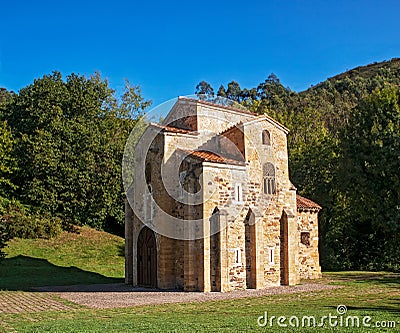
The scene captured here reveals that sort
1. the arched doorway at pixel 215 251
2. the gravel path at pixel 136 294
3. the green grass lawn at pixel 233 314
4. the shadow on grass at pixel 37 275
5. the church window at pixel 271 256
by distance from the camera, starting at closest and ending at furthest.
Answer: the green grass lawn at pixel 233 314, the gravel path at pixel 136 294, the arched doorway at pixel 215 251, the church window at pixel 271 256, the shadow on grass at pixel 37 275

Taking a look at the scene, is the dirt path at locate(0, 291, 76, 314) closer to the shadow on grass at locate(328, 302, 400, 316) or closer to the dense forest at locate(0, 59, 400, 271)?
the shadow on grass at locate(328, 302, 400, 316)

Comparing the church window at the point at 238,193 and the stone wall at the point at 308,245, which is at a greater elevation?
the church window at the point at 238,193

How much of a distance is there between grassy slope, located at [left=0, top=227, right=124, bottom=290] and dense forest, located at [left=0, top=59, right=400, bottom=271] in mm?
1291

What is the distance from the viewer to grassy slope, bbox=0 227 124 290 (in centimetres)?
2903

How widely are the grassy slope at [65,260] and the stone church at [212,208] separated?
585 centimetres

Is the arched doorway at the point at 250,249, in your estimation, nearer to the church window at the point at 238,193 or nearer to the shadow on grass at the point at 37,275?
the church window at the point at 238,193

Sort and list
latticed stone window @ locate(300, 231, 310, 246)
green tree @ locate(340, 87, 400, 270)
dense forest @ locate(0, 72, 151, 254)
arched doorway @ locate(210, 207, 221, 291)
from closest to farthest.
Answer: arched doorway @ locate(210, 207, 221, 291)
latticed stone window @ locate(300, 231, 310, 246)
green tree @ locate(340, 87, 400, 270)
dense forest @ locate(0, 72, 151, 254)

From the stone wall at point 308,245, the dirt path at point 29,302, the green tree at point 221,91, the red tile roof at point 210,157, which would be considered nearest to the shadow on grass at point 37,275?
the dirt path at point 29,302

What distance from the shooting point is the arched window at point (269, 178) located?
24.3 metres

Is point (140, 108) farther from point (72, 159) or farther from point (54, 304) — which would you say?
point (54, 304)

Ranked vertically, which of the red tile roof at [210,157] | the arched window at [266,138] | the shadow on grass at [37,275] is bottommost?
the shadow on grass at [37,275]

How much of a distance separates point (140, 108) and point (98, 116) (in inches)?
294

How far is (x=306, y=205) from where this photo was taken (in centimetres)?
2738

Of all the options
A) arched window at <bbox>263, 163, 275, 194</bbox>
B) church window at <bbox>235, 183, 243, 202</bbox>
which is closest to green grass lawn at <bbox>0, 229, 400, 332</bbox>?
church window at <bbox>235, 183, 243, 202</bbox>
